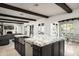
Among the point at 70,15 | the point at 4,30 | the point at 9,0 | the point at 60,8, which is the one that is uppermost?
the point at 60,8

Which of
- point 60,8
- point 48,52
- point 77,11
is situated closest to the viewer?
point 77,11

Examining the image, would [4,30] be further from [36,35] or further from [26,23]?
[36,35]

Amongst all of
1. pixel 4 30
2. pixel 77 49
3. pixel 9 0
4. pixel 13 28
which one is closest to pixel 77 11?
pixel 77 49

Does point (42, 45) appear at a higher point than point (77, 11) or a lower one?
lower

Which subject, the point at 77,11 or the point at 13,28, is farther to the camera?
the point at 13,28

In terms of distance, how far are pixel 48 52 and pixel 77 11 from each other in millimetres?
962

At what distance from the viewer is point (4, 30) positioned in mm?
1559

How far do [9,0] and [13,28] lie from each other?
73cm

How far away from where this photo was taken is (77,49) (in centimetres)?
156

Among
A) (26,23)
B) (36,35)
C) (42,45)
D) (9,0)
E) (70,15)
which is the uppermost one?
(9,0)

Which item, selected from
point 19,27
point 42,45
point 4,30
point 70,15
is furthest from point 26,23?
point 70,15

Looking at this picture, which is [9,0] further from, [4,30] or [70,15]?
[70,15]

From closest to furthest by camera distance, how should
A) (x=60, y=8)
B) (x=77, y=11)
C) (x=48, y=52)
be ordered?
(x=77, y=11) → (x=48, y=52) → (x=60, y=8)

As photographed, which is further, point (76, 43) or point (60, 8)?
point (60, 8)
